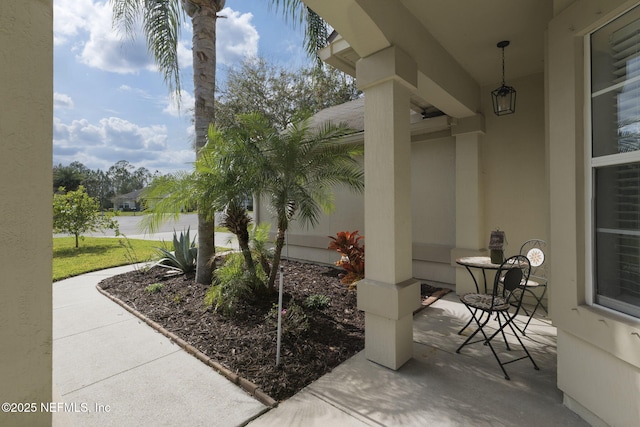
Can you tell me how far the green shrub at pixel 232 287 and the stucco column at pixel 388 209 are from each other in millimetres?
2154

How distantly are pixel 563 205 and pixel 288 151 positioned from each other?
3538 millimetres

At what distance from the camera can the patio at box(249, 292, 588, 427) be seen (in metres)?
2.46

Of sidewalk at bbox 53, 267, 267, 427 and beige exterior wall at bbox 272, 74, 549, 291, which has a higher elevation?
beige exterior wall at bbox 272, 74, 549, 291

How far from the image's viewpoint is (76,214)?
11.4 metres

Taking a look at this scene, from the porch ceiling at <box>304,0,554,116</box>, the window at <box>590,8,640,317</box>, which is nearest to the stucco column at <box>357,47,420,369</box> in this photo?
the porch ceiling at <box>304,0,554,116</box>

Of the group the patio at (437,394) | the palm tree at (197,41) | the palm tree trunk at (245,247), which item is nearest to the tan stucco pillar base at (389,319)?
the patio at (437,394)

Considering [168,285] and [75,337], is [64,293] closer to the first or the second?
[168,285]

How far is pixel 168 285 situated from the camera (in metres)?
6.24

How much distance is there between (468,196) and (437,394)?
3.88m

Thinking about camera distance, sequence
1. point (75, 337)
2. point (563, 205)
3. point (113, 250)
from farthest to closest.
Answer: point (113, 250) < point (75, 337) < point (563, 205)

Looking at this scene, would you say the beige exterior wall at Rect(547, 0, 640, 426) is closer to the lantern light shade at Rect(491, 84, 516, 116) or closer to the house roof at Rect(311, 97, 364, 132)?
the lantern light shade at Rect(491, 84, 516, 116)

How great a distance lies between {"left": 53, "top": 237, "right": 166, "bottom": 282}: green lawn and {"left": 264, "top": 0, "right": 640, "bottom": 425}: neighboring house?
7.22 m

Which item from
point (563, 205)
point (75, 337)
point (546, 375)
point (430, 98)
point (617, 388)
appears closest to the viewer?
point (617, 388)
